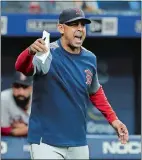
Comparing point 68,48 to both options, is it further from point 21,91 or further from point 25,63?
point 21,91

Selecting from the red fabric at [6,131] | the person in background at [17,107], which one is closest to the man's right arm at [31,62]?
the person in background at [17,107]

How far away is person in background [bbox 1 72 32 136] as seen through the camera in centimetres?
712

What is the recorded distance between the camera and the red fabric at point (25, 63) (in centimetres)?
352

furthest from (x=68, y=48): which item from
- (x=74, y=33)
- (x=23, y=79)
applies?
(x=23, y=79)

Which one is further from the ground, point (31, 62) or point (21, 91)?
point (31, 62)

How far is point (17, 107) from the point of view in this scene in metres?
7.27

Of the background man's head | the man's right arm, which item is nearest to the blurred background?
the background man's head

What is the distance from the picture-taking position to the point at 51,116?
367cm

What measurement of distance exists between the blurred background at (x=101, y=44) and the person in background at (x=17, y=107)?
12 cm

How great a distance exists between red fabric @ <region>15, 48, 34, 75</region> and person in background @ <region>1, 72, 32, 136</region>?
3536 millimetres

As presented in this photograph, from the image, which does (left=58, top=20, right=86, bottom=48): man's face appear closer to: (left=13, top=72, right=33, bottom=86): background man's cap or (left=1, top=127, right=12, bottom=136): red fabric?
(left=13, top=72, right=33, bottom=86): background man's cap

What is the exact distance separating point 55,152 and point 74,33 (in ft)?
Result: 2.33

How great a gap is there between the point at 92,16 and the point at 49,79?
11.9 feet

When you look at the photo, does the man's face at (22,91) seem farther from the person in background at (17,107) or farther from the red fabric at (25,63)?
the red fabric at (25,63)
